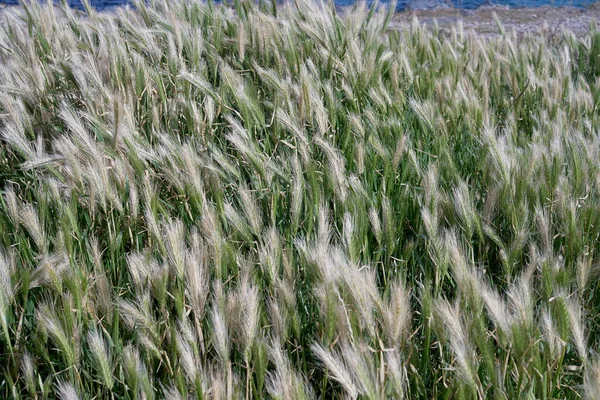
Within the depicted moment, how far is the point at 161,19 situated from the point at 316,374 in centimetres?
169

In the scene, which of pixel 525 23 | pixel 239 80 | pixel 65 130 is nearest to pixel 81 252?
pixel 65 130

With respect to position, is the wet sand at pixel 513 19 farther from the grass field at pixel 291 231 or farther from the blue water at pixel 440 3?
the grass field at pixel 291 231

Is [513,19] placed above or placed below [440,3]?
above

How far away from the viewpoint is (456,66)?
273cm

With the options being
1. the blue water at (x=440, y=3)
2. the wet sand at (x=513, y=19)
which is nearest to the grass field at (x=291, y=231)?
the wet sand at (x=513, y=19)

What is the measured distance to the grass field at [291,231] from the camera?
101 cm

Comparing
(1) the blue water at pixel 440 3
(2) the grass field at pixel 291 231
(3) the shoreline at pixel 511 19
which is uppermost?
(2) the grass field at pixel 291 231

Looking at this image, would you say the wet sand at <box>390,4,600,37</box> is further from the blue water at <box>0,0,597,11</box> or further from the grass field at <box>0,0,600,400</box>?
the grass field at <box>0,0,600,400</box>

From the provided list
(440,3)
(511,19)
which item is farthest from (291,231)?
(440,3)

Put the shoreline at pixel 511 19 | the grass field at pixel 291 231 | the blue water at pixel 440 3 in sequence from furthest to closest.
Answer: the blue water at pixel 440 3 < the shoreline at pixel 511 19 < the grass field at pixel 291 231

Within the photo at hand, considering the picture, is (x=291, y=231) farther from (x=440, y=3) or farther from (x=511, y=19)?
(x=440, y=3)

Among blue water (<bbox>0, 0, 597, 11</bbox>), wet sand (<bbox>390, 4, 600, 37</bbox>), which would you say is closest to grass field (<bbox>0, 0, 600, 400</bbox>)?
wet sand (<bbox>390, 4, 600, 37</bbox>)

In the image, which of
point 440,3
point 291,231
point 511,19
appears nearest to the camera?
point 291,231

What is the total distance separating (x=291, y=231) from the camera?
137 cm
